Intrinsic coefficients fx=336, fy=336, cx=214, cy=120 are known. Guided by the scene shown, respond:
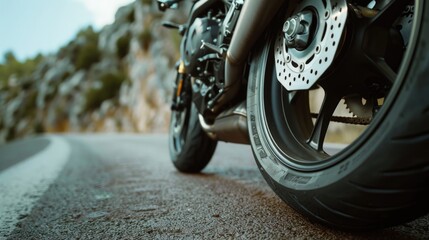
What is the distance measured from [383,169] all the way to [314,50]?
463 millimetres

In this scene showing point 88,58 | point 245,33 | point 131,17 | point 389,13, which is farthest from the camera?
point 88,58

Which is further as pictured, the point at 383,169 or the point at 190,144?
the point at 190,144

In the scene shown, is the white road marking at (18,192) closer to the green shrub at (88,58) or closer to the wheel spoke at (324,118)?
the wheel spoke at (324,118)

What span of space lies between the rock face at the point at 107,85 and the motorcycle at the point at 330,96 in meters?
12.2

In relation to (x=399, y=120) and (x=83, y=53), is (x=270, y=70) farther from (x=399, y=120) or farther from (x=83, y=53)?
(x=83, y=53)

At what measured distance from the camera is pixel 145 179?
2088 millimetres

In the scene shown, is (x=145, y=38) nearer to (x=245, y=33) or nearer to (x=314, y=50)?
(x=245, y=33)

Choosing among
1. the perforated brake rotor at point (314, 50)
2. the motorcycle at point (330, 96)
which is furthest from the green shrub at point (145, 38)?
the perforated brake rotor at point (314, 50)

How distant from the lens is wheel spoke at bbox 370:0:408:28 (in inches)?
35.5

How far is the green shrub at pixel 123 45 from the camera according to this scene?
103ft

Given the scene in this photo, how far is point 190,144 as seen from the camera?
7.18 ft

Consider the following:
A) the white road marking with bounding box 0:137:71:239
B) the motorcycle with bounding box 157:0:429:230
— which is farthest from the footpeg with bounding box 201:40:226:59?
the white road marking with bounding box 0:137:71:239

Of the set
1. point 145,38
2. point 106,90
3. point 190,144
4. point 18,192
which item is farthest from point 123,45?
point 18,192

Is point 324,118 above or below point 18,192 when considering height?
above
